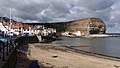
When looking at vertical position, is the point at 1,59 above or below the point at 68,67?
above

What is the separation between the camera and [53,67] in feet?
104

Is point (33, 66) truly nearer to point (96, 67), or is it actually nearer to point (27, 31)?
point (96, 67)

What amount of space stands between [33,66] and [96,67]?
14265 millimetres

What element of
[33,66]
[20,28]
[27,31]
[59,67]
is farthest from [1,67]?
[27,31]

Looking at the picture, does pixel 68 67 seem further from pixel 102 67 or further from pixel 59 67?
pixel 102 67

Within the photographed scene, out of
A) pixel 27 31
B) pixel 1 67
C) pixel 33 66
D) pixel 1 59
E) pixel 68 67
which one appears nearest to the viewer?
pixel 1 67

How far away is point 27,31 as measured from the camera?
178 meters

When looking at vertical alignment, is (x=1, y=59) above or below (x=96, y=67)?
above

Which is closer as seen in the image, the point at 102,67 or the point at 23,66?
the point at 23,66

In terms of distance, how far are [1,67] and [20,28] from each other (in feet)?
500

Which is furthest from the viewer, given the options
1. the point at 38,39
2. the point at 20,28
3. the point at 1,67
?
the point at 20,28

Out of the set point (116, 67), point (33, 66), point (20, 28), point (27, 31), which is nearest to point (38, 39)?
point (20, 28)

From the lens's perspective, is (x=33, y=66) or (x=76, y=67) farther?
(x=76, y=67)

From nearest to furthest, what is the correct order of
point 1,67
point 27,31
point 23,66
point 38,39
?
1. point 1,67
2. point 23,66
3. point 38,39
4. point 27,31
